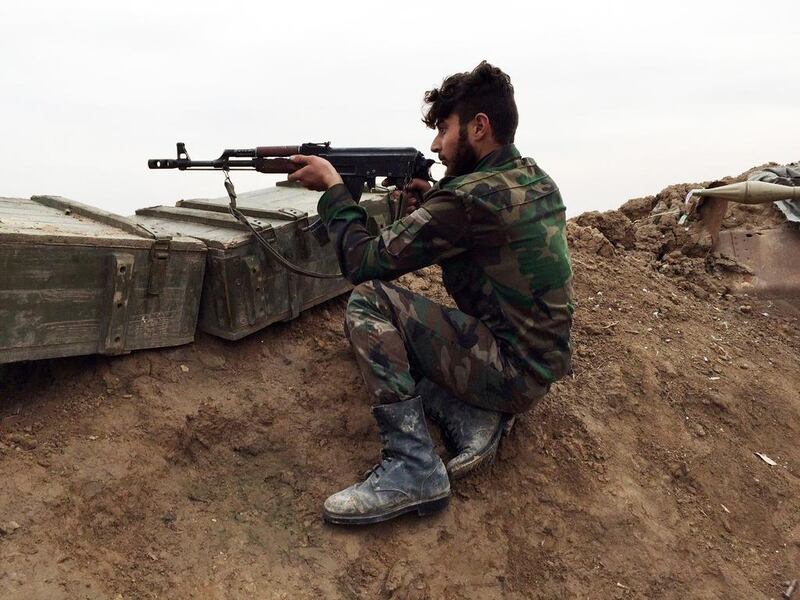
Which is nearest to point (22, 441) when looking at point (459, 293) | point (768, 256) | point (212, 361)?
point (212, 361)

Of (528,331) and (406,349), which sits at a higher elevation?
(528,331)

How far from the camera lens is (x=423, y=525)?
114 inches

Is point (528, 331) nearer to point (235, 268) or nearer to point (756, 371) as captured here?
point (235, 268)

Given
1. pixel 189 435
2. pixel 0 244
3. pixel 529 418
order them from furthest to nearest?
pixel 529 418 → pixel 189 435 → pixel 0 244

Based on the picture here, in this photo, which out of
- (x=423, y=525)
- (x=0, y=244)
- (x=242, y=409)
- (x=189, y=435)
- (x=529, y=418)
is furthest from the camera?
(x=529, y=418)

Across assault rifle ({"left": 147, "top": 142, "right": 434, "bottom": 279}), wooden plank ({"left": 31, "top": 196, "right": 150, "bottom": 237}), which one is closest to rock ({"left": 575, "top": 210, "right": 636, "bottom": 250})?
assault rifle ({"left": 147, "top": 142, "right": 434, "bottom": 279})

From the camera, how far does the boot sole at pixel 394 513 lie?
2.80 m

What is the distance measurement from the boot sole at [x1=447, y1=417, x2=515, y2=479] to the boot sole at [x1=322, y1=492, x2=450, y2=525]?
16 centimetres

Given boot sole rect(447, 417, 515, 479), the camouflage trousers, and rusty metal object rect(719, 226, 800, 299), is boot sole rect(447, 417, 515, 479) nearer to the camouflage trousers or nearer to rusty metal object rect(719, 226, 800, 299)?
the camouflage trousers

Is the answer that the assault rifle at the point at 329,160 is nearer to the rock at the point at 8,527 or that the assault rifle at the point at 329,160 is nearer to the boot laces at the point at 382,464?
the boot laces at the point at 382,464

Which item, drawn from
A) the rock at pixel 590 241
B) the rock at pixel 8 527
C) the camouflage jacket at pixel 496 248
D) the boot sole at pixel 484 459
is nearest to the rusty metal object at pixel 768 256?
the rock at pixel 590 241

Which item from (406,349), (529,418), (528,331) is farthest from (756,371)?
(406,349)

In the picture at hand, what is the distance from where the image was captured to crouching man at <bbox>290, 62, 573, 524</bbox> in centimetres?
282

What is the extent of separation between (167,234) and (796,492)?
3.69m
